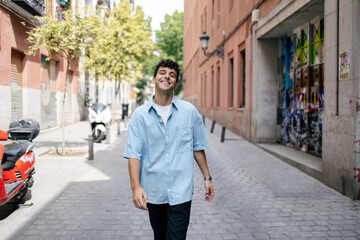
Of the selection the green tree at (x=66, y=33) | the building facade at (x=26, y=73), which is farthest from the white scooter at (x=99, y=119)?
the green tree at (x=66, y=33)

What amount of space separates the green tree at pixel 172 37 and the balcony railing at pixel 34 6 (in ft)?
125

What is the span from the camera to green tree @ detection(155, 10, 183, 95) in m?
51.7

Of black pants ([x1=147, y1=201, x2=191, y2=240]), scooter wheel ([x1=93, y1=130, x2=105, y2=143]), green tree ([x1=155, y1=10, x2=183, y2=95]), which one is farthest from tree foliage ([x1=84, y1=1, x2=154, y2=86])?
green tree ([x1=155, y1=10, x2=183, y2=95])

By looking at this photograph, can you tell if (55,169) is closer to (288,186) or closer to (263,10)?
(288,186)

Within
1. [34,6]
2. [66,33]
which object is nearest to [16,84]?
[34,6]

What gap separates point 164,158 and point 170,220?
1.47 ft

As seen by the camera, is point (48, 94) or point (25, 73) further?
point (48, 94)

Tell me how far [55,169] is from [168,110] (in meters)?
5.78

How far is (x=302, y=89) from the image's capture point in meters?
9.67

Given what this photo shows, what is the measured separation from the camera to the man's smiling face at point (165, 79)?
2.64 meters

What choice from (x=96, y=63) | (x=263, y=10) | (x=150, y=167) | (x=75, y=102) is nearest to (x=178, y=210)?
(x=150, y=167)

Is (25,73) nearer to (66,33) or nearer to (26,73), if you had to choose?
(26,73)

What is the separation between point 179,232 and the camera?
8.32ft

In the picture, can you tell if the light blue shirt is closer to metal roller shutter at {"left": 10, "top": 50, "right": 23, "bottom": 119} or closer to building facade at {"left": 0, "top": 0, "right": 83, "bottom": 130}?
building facade at {"left": 0, "top": 0, "right": 83, "bottom": 130}
